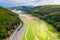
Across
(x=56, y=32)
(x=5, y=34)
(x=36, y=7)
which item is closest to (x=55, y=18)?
(x=56, y=32)

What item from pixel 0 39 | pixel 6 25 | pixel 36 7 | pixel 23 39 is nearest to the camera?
pixel 0 39

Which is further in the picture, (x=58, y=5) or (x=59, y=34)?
(x=58, y=5)

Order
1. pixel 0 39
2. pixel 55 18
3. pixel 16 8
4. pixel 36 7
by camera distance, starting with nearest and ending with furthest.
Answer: pixel 0 39, pixel 55 18, pixel 16 8, pixel 36 7

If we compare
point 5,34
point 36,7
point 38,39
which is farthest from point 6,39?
point 36,7

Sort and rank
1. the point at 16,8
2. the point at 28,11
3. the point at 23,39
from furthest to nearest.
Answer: the point at 28,11 → the point at 16,8 → the point at 23,39

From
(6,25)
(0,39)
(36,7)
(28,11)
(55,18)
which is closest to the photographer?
(0,39)

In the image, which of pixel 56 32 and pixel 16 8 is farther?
pixel 16 8

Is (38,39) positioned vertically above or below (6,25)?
below

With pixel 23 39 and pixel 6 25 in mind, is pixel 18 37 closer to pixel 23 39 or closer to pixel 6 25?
pixel 23 39

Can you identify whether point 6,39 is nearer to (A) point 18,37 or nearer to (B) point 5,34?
(B) point 5,34
